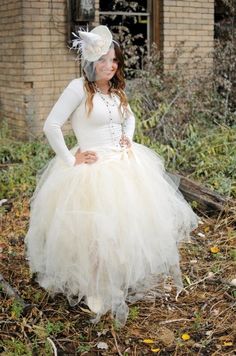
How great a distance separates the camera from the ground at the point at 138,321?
287 centimetres

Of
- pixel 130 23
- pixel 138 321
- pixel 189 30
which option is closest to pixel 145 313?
pixel 138 321

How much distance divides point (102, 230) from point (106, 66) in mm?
939

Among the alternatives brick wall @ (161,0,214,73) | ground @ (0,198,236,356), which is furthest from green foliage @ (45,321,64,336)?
brick wall @ (161,0,214,73)

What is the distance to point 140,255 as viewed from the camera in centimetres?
297

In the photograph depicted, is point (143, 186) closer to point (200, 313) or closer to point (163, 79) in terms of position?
Answer: point (200, 313)

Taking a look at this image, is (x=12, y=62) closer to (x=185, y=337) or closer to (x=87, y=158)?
(x=87, y=158)

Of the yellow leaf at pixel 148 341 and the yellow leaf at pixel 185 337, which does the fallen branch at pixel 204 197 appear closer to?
the yellow leaf at pixel 185 337

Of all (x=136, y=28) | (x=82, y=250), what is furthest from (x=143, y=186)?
(x=136, y=28)

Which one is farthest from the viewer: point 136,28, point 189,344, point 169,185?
point 136,28

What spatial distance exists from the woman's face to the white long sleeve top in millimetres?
108

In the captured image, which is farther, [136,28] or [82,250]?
[136,28]

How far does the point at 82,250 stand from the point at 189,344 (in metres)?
0.79

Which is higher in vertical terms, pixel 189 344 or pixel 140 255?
pixel 140 255

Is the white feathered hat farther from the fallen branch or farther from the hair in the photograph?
the fallen branch
